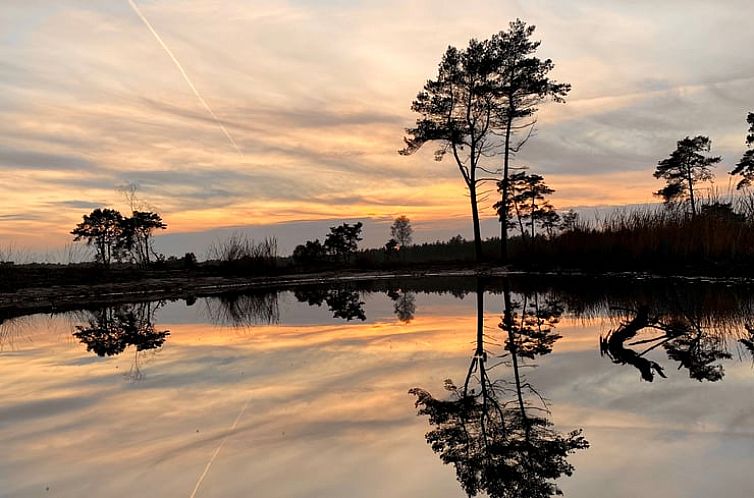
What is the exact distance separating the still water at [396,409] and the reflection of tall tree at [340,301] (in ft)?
5.12

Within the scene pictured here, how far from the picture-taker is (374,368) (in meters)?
5.01

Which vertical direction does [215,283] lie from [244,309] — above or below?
above

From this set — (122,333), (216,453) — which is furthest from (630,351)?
(122,333)

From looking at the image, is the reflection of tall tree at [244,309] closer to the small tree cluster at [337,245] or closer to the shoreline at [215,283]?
the shoreline at [215,283]

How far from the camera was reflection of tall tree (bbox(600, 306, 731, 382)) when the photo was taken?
14.2ft

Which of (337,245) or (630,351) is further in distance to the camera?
A: (337,245)

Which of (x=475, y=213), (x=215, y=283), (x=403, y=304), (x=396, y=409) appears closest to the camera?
(x=396, y=409)

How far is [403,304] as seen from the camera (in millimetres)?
10695

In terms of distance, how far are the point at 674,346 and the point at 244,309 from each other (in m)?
7.73

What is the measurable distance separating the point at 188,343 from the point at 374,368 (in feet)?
9.89

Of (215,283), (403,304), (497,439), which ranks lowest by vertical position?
(497,439)

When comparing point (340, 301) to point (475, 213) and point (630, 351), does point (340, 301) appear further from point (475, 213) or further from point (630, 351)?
point (475, 213)

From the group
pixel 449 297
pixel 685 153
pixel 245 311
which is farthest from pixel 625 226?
pixel 685 153

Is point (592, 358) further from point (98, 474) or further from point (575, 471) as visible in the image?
point (98, 474)
